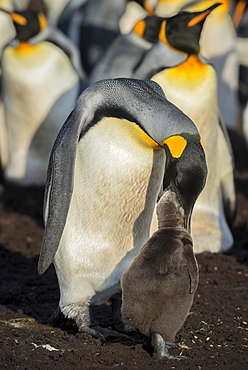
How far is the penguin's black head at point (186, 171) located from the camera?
3518mm

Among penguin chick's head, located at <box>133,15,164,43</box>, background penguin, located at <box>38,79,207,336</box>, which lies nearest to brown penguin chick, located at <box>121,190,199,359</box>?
background penguin, located at <box>38,79,207,336</box>

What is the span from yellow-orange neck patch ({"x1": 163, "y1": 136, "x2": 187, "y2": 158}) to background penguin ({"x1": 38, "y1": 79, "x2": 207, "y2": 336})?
15cm

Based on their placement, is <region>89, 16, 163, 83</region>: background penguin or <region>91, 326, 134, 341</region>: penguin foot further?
<region>89, 16, 163, 83</region>: background penguin

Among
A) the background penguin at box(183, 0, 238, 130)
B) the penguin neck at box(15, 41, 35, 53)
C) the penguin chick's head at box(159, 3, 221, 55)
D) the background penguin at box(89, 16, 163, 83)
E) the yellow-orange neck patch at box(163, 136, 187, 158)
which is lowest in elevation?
the background penguin at box(183, 0, 238, 130)

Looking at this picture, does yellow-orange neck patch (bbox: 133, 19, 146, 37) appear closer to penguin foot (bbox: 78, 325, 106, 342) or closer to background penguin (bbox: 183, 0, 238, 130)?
background penguin (bbox: 183, 0, 238, 130)

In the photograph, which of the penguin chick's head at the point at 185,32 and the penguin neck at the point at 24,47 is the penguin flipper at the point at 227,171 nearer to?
the penguin chick's head at the point at 185,32

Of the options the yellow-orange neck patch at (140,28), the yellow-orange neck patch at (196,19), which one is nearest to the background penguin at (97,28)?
the yellow-orange neck patch at (140,28)

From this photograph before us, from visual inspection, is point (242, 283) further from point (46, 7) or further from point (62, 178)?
point (46, 7)

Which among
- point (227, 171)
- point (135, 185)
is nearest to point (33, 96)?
point (227, 171)

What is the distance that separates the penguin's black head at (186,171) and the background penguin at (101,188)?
214mm

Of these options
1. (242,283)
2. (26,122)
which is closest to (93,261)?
(242,283)

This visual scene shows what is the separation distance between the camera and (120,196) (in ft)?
13.0

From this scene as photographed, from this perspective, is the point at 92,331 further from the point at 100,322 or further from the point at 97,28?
the point at 97,28

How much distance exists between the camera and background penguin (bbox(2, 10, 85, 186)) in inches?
298
